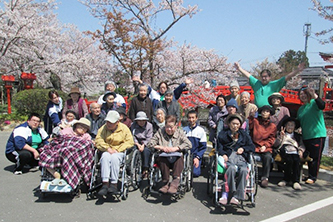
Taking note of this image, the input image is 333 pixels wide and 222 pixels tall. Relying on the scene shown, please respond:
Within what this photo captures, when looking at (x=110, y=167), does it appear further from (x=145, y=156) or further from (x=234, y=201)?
(x=234, y=201)

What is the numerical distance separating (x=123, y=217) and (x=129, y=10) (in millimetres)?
8718

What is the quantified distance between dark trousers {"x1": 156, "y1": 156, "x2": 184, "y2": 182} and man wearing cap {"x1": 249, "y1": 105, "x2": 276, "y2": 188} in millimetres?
1428

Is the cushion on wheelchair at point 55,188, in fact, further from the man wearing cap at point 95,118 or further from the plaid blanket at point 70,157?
the man wearing cap at point 95,118

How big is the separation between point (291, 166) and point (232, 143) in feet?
4.14

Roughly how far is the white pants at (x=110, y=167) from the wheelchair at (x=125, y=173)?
9cm

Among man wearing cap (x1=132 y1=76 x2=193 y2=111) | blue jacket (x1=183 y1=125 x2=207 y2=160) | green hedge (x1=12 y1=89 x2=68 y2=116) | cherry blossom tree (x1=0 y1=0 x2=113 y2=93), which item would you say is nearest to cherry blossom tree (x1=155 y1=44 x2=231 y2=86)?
cherry blossom tree (x1=0 y1=0 x2=113 y2=93)

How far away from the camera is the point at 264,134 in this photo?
14.5ft

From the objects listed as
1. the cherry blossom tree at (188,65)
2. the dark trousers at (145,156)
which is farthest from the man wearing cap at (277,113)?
the cherry blossom tree at (188,65)

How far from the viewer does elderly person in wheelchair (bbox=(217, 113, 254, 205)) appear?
340cm

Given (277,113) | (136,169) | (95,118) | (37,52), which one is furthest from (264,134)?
(37,52)

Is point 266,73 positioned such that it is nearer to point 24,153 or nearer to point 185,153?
point 185,153

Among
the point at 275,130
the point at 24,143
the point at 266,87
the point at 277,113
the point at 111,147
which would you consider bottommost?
the point at 24,143

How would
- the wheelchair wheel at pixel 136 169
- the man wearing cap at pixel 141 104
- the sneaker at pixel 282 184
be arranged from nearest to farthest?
the wheelchair wheel at pixel 136 169 < the sneaker at pixel 282 184 < the man wearing cap at pixel 141 104

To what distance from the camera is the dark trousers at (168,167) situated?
12.3 feet
